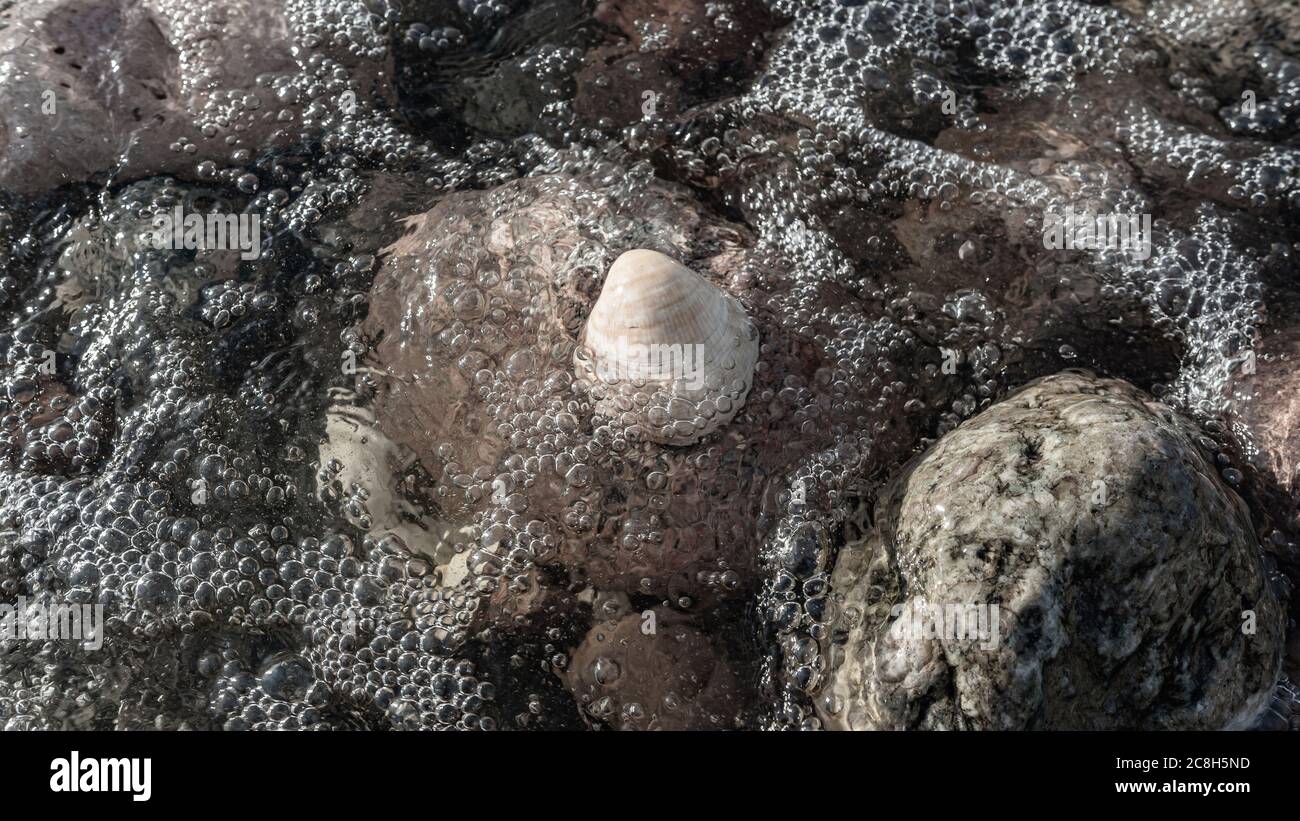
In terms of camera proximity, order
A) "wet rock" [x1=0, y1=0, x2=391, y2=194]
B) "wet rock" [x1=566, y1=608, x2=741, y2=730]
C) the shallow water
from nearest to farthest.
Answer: "wet rock" [x1=566, y1=608, x2=741, y2=730] < the shallow water < "wet rock" [x1=0, y1=0, x2=391, y2=194]

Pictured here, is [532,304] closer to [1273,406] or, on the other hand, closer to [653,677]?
[653,677]

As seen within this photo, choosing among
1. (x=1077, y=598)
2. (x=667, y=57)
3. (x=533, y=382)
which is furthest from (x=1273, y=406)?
(x=667, y=57)

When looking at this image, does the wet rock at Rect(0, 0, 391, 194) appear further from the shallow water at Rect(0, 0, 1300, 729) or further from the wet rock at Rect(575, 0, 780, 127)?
the wet rock at Rect(575, 0, 780, 127)

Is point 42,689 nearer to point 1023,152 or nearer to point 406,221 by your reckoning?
point 406,221

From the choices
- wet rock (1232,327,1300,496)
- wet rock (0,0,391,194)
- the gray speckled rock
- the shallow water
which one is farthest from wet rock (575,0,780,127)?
wet rock (1232,327,1300,496)

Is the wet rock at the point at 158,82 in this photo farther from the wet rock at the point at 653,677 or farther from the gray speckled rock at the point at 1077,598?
the gray speckled rock at the point at 1077,598

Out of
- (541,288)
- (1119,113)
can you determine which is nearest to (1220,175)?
(1119,113)
